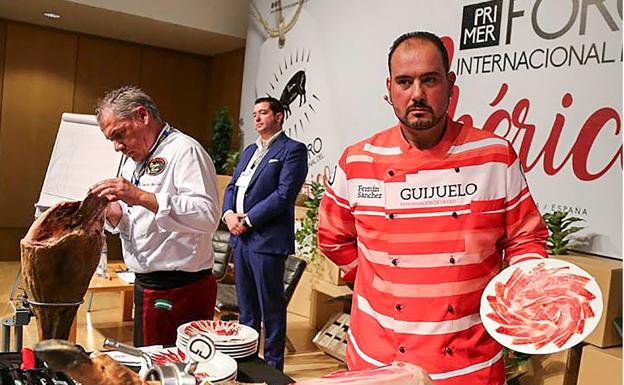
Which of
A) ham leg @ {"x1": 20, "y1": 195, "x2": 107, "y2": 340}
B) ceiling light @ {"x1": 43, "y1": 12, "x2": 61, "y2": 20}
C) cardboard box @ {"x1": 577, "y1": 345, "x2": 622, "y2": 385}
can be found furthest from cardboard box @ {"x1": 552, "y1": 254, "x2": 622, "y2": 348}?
ceiling light @ {"x1": 43, "y1": 12, "x2": 61, "y2": 20}

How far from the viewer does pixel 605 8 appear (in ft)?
8.71

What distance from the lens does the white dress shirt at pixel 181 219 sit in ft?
6.07

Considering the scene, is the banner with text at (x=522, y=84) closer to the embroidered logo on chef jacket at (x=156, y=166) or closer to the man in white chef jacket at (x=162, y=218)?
the man in white chef jacket at (x=162, y=218)

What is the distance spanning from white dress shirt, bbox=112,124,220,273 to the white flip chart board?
12 centimetres

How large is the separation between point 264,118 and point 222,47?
3154 millimetres

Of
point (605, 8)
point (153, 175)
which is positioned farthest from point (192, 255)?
point (605, 8)

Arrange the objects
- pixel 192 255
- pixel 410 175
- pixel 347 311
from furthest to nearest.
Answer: pixel 347 311 → pixel 192 255 → pixel 410 175

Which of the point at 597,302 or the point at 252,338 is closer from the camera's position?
the point at 597,302

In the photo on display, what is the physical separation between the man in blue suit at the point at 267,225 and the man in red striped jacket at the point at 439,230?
5.97ft

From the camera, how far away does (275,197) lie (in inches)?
128

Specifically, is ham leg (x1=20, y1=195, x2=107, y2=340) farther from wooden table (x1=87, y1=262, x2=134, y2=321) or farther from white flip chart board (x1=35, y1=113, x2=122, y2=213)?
wooden table (x1=87, y1=262, x2=134, y2=321)

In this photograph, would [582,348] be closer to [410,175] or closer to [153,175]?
[410,175]

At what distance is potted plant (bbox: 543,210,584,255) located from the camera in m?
2.67

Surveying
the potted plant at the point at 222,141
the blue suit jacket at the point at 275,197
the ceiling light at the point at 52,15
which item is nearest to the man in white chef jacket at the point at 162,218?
the blue suit jacket at the point at 275,197
